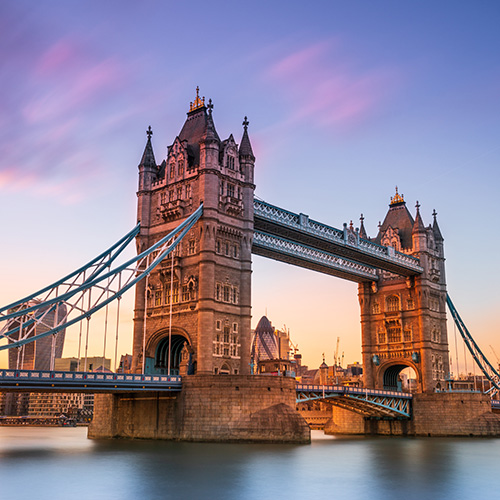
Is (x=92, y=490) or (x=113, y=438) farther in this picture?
(x=113, y=438)

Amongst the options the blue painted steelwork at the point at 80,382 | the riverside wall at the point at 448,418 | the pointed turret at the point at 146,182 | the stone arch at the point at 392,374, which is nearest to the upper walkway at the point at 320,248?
the pointed turret at the point at 146,182

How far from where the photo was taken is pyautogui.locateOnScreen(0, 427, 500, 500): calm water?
29516 mm

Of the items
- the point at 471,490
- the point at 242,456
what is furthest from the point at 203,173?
the point at 471,490

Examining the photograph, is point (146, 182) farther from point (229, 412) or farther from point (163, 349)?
point (229, 412)

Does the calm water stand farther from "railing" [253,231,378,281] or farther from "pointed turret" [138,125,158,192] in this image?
"pointed turret" [138,125,158,192]

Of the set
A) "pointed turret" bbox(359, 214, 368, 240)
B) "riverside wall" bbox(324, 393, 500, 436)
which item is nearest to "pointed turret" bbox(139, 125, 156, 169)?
"pointed turret" bbox(359, 214, 368, 240)

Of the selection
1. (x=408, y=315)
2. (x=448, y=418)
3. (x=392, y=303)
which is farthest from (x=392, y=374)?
(x=448, y=418)

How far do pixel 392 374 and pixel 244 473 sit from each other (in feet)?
199

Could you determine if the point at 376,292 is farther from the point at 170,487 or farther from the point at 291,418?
the point at 170,487

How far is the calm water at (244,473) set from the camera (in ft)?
96.8

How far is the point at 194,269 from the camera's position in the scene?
194ft

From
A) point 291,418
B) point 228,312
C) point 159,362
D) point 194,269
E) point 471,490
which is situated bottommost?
point 471,490

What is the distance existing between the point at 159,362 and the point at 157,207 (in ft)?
50.7

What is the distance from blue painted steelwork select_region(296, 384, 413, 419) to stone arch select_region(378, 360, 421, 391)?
9385 mm
